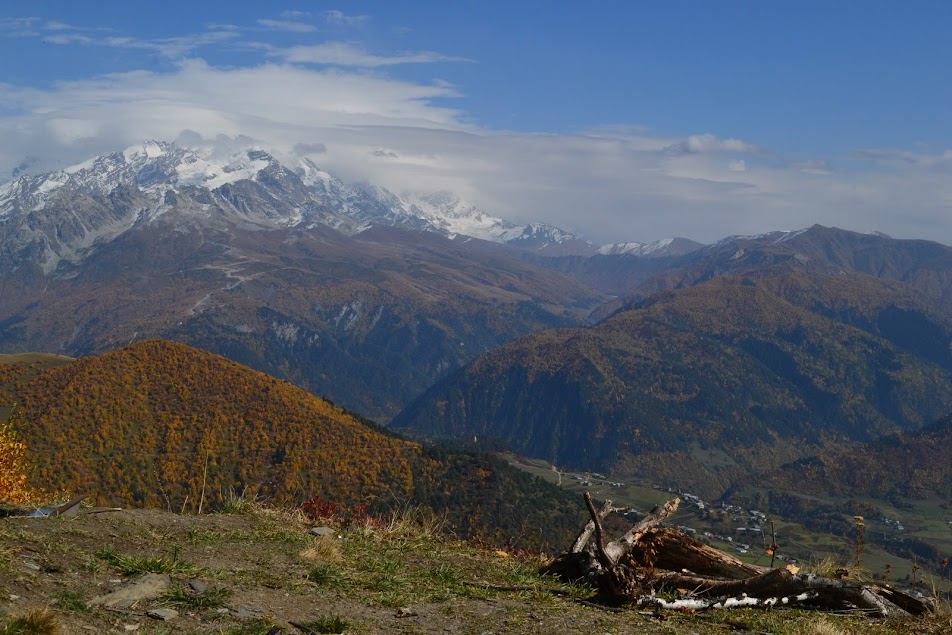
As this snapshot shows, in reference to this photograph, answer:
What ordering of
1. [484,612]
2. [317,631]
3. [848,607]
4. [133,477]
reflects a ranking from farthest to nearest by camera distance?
[133,477], [848,607], [484,612], [317,631]

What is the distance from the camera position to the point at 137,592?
7914 millimetres

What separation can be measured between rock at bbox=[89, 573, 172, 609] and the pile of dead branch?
5.04 meters

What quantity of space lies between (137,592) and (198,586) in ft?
2.24

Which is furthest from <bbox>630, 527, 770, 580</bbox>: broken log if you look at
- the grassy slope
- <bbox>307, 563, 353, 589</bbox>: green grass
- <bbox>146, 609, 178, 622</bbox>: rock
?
<bbox>146, 609, 178, 622</bbox>: rock

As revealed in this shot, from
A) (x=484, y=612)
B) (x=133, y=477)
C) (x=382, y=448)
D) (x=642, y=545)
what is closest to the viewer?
(x=484, y=612)

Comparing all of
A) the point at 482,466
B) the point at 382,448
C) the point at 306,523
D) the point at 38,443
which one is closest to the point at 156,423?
the point at 38,443

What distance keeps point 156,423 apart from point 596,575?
132 meters

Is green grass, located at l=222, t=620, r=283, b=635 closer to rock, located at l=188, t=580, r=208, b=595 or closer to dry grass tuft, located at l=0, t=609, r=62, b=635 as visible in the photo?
rock, located at l=188, t=580, r=208, b=595

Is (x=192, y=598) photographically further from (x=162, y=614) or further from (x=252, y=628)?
(x=252, y=628)

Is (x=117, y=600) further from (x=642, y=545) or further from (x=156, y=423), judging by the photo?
(x=156, y=423)

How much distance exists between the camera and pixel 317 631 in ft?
25.1

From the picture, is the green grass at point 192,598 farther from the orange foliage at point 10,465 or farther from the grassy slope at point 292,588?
the orange foliage at point 10,465

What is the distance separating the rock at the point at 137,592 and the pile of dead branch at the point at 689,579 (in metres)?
5.04

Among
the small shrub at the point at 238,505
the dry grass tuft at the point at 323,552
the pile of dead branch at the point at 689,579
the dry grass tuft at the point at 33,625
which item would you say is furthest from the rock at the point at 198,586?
the small shrub at the point at 238,505
